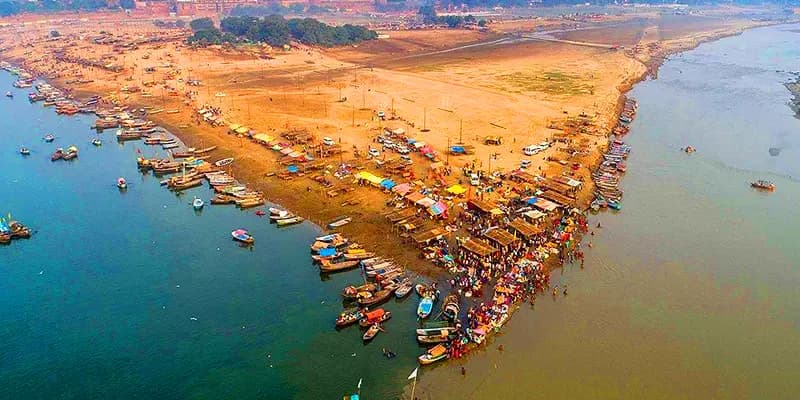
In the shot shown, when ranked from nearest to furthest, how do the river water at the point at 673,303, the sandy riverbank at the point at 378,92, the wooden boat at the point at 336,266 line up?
the river water at the point at 673,303 → the wooden boat at the point at 336,266 → the sandy riverbank at the point at 378,92

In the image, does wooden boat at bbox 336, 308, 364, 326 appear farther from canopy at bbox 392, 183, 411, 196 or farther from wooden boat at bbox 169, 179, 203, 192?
wooden boat at bbox 169, 179, 203, 192

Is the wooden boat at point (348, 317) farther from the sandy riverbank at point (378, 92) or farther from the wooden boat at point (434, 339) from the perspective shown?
the sandy riverbank at point (378, 92)

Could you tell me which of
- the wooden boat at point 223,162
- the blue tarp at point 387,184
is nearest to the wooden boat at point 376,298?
the blue tarp at point 387,184

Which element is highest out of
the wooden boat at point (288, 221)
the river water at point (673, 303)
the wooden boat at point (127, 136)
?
the wooden boat at point (127, 136)

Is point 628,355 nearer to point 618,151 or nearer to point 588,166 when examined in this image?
point 588,166

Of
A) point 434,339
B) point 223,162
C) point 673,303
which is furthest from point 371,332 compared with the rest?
point 223,162
